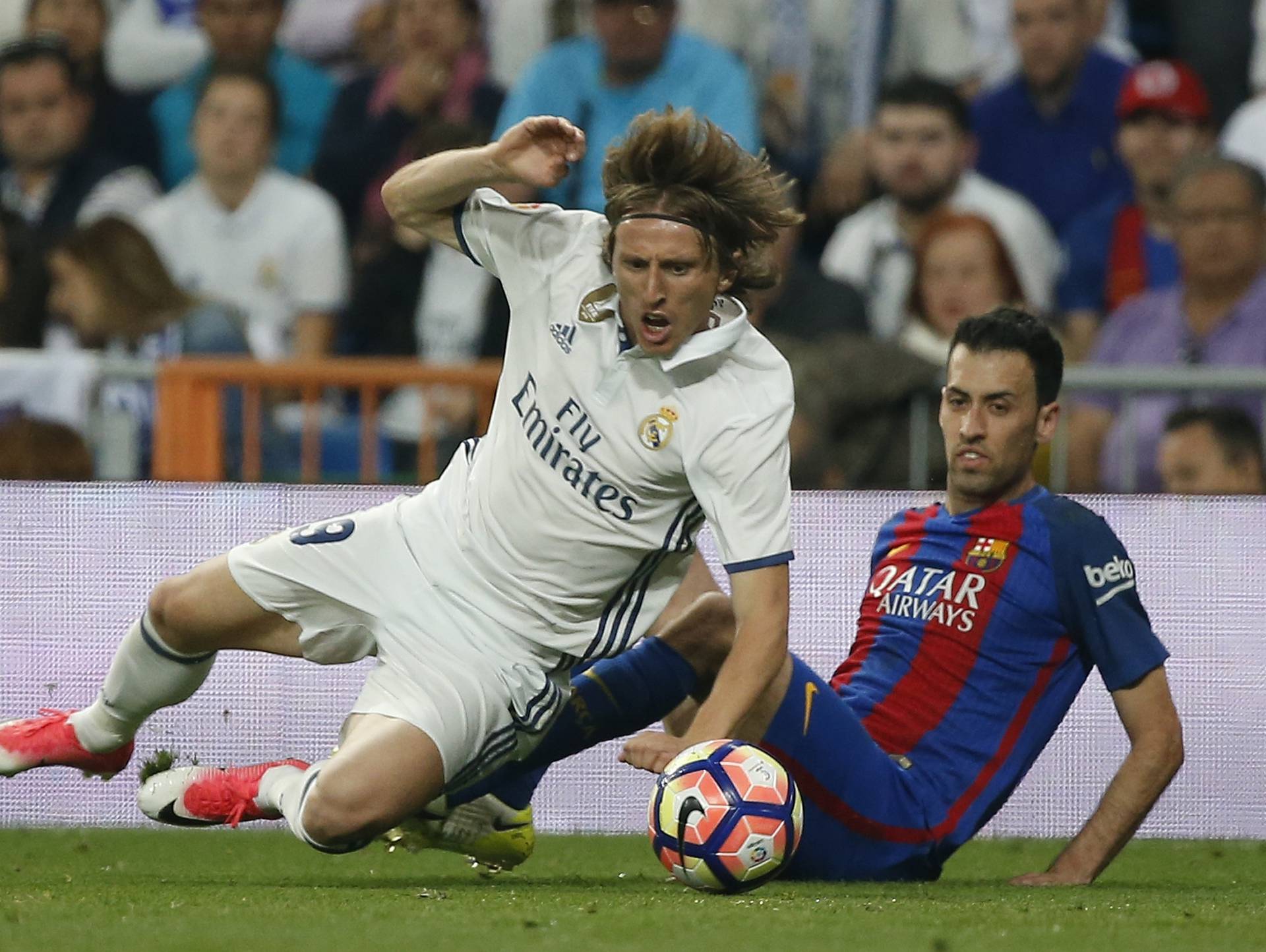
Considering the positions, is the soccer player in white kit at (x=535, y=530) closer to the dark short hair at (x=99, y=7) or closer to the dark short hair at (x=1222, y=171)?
the dark short hair at (x=1222, y=171)

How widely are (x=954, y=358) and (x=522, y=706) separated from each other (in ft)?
4.76

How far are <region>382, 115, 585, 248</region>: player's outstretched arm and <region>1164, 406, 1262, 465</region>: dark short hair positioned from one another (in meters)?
3.49

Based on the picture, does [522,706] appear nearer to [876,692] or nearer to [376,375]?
[876,692]

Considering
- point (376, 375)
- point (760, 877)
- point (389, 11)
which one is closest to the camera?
point (760, 877)

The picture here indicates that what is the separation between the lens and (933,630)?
510 centimetres

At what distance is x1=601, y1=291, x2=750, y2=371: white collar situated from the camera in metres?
4.54

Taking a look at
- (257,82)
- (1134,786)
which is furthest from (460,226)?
(257,82)

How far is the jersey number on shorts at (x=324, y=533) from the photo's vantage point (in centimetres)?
489

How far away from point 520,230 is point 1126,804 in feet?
6.62

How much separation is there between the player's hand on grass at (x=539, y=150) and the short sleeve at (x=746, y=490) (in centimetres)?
75

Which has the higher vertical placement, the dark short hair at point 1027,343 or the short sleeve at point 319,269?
the dark short hair at point 1027,343

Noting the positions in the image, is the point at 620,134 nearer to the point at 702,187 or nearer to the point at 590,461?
the point at 702,187

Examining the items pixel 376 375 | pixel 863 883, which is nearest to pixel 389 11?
pixel 376 375

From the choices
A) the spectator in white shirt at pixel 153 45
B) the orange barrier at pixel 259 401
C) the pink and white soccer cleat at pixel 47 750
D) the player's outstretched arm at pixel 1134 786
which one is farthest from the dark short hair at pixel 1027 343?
the spectator in white shirt at pixel 153 45
